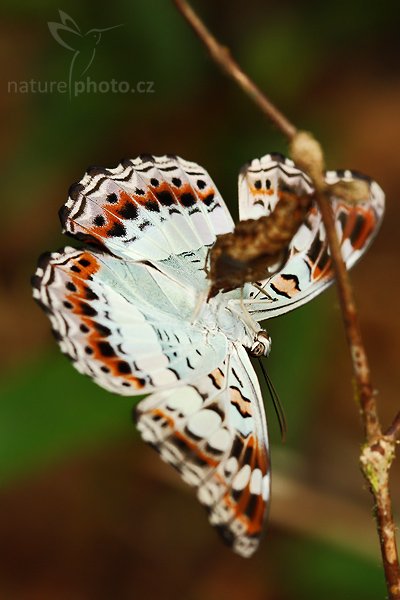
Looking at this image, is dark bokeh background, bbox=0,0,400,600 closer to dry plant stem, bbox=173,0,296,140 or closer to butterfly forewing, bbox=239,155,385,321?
butterfly forewing, bbox=239,155,385,321

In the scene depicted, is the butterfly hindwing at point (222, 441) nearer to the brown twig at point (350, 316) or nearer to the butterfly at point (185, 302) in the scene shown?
the butterfly at point (185, 302)

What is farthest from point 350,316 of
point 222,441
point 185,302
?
point 185,302

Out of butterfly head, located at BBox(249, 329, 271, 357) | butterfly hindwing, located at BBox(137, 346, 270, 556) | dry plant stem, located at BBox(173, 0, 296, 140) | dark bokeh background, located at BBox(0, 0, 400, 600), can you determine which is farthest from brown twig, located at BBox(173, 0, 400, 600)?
dark bokeh background, located at BBox(0, 0, 400, 600)

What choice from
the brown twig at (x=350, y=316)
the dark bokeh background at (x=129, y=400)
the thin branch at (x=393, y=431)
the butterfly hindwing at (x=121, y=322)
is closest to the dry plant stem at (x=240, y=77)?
the brown twig at (x=350, y=316)

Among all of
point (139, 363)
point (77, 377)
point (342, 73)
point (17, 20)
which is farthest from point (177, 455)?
point (342, 73)

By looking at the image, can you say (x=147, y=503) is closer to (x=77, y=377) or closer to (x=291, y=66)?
(x=77, y=377)

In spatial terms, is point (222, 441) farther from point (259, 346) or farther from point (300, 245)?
point (300, 245)
